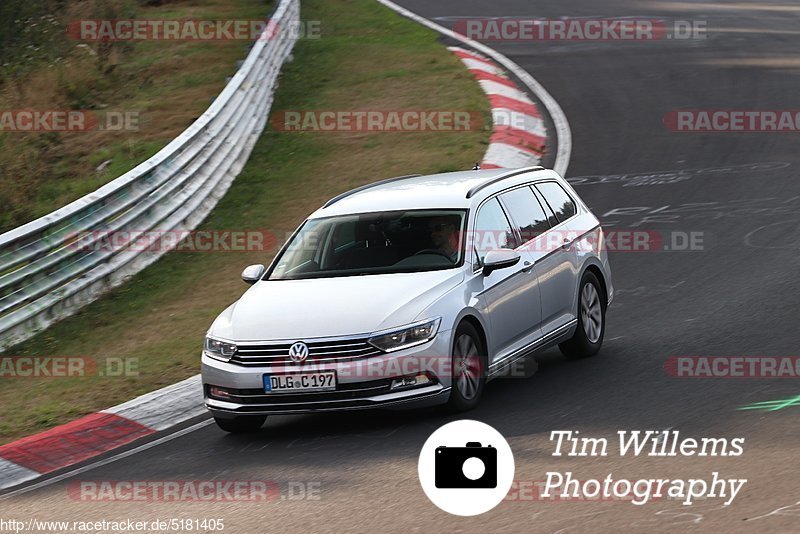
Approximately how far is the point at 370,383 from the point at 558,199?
3297 millimetres

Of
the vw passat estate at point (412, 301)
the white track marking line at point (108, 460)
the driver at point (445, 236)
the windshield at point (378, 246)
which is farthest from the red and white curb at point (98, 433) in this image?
the driver at point (445, 236)

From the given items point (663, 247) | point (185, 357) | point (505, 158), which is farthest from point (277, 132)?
point (185, 357)

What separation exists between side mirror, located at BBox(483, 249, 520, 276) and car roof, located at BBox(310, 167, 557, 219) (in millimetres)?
633

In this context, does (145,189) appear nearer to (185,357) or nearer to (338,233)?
(185,357)

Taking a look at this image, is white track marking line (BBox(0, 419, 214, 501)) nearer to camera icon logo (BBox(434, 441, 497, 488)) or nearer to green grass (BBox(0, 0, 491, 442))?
green grass (BBox(0, 0, 491, 442))

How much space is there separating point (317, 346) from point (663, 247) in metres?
6.60

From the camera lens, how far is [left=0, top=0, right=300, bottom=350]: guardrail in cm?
1281

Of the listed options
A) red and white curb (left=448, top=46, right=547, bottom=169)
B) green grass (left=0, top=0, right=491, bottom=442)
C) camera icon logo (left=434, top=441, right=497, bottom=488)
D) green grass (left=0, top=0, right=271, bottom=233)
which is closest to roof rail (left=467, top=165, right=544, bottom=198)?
camera icon logo (left=434, top=441, right=497, bottom=488)

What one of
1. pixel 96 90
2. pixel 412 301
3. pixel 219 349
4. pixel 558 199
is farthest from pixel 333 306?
pixel 96 90

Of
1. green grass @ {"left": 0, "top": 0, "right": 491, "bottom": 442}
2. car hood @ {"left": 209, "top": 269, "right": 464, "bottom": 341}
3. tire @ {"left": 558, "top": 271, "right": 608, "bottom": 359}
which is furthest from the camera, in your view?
green grass @ {"left": 0, "top": 0, "right": 491, "bottom": 442}

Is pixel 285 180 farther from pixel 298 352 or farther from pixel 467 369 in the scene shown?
pixel 298 352

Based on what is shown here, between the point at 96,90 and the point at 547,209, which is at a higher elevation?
the point at 547,209

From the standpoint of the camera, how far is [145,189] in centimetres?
1530

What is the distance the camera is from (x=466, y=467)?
7449mm
